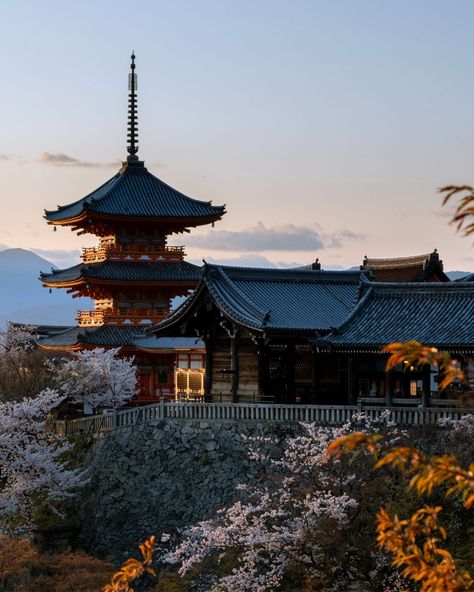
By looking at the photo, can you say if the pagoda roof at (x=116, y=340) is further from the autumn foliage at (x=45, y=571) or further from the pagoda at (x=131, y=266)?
the autumn foliage at (x=45, y=571)

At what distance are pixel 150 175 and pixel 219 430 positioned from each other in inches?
1047

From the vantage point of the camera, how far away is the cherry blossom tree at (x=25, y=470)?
42.6 metres

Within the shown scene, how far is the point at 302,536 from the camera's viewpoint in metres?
30.2

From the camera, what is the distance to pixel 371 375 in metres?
42.4

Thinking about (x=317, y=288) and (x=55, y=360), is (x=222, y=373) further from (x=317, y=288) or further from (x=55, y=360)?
(x=55, y=360)

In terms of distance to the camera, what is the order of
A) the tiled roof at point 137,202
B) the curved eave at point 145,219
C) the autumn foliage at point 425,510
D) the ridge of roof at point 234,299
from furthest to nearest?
the tiled roof at point 137,202
the curved eave at point 145,219
the ridge of roof at point 234,299
the autumn foliage at point 425,510

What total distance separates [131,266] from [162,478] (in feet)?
69.0

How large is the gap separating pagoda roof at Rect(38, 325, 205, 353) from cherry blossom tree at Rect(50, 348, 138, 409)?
184 cm

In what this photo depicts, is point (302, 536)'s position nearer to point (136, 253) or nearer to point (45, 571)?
point (45, 571)

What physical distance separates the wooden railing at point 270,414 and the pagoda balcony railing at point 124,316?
44.8 ft

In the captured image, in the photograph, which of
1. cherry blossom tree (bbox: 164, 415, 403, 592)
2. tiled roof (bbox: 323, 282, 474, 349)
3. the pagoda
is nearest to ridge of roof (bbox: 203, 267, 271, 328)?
tiled roof (bbox: 323, 282, 474, 349)

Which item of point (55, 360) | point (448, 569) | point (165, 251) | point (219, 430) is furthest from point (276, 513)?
point (165, 251)

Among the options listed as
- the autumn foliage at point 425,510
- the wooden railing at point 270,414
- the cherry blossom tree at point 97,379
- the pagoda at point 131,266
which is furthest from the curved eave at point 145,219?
the autumn foliage at point 425,510

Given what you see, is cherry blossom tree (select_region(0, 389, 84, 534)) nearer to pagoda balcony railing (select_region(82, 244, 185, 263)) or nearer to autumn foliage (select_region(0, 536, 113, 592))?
autumn foliage (select_region(0, 536, 113, 592))
